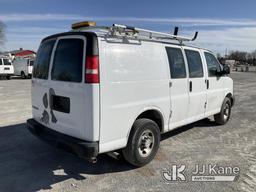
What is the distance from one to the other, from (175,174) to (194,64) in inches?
96.2

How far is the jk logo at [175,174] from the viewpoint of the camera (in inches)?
153

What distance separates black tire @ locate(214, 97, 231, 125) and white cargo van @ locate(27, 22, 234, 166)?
85.2 inches

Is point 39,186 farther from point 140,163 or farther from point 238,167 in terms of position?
point 238,167

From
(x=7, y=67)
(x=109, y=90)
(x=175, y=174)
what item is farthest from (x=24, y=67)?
(x=175, y=174)

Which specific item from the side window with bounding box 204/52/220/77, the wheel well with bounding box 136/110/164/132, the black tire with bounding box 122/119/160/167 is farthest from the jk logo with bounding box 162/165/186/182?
the side window with bounding box 204/52/220/77

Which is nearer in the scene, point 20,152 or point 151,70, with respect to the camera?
point 151,70

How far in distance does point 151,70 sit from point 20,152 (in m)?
2.91

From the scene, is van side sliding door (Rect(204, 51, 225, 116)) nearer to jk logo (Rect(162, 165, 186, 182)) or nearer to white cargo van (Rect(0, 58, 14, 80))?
jk logo (Rect(162, 165, 186, 182))

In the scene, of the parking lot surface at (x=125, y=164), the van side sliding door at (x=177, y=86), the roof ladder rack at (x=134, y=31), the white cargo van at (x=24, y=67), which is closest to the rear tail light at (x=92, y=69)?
the roof ladder rack at (x=134, y=31)

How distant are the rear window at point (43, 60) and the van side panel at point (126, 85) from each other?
1129 mm

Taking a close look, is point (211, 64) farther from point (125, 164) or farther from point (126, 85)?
point (125, 164)

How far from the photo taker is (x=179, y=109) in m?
4.94

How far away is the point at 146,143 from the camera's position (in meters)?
4.26

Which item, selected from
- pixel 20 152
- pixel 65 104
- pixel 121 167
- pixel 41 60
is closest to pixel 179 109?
pixel 121 167
